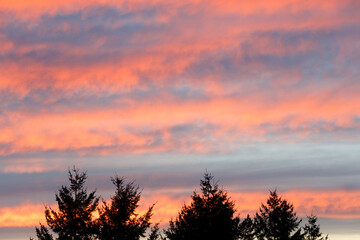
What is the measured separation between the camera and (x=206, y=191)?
58969 mm

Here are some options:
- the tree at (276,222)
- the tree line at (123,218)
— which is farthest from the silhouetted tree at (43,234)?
the tree at (276,222)

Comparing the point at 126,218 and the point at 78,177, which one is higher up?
the point at 78,177

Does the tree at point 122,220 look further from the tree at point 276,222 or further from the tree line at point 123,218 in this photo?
the tree at point 276,222

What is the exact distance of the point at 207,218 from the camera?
55938mm

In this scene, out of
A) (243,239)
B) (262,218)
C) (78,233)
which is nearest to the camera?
(78,233)

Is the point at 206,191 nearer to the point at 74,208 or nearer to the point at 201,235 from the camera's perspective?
the point at 201,235

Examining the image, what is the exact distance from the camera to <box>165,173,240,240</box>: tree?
53781 mm

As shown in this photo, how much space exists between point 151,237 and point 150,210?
3.31 metres

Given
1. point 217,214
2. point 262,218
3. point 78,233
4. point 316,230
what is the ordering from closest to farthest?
point 78,233, point 217,214, point 262,218, point 316,230

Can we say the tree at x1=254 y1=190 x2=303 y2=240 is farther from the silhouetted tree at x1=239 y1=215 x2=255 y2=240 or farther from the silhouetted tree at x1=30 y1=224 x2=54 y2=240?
the silhouetted tree at x1=30 y1=224 x2=54 y2=240

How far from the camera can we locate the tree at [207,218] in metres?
53.8

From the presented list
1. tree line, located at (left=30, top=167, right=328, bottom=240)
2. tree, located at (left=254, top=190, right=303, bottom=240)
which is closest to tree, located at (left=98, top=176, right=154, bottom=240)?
tree line, located at (left=30, top=167, right=328, bottom=240)

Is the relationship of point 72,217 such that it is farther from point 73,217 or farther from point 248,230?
point 248,230

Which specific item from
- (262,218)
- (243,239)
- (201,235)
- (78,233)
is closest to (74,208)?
(78,233)
